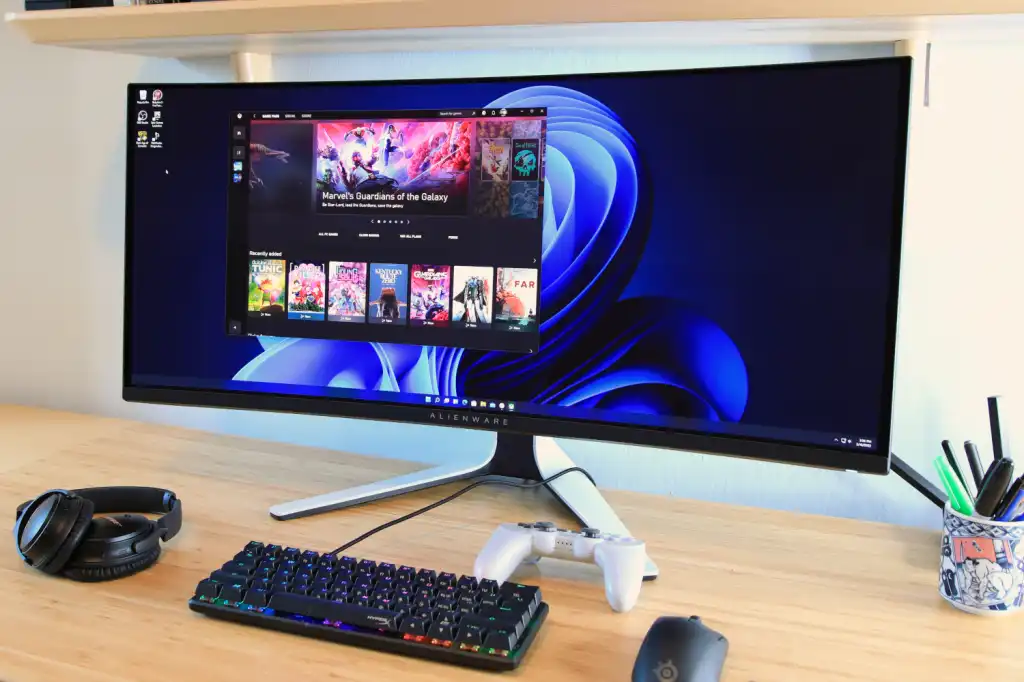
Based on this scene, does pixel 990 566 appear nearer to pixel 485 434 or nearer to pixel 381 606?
pixel 381 606

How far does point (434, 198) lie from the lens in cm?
99

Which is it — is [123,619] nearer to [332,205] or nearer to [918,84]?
[332,205]

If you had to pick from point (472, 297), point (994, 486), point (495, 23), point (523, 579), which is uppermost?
point (495, 23)

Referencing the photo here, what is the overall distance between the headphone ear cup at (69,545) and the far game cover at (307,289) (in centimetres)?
32

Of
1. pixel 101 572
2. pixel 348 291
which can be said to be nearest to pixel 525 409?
pixel 348 291

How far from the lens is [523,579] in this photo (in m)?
0.86

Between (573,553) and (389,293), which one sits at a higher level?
(389,293)

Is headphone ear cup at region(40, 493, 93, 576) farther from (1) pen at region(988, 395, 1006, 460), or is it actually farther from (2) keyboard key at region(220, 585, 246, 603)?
(1) pen at region(988, 395, 1006, 460)

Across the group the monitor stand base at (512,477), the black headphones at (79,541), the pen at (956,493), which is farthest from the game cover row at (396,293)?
the pen at (956,493)

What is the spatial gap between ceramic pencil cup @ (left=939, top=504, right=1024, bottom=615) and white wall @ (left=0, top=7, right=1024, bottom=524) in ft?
0.92

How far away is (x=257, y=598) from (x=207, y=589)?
5 cm

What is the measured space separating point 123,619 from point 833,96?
80 cm

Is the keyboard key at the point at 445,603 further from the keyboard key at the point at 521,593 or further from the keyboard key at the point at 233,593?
the keyboard key at the point at 233,593

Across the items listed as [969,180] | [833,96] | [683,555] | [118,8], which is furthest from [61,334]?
[969,180]
